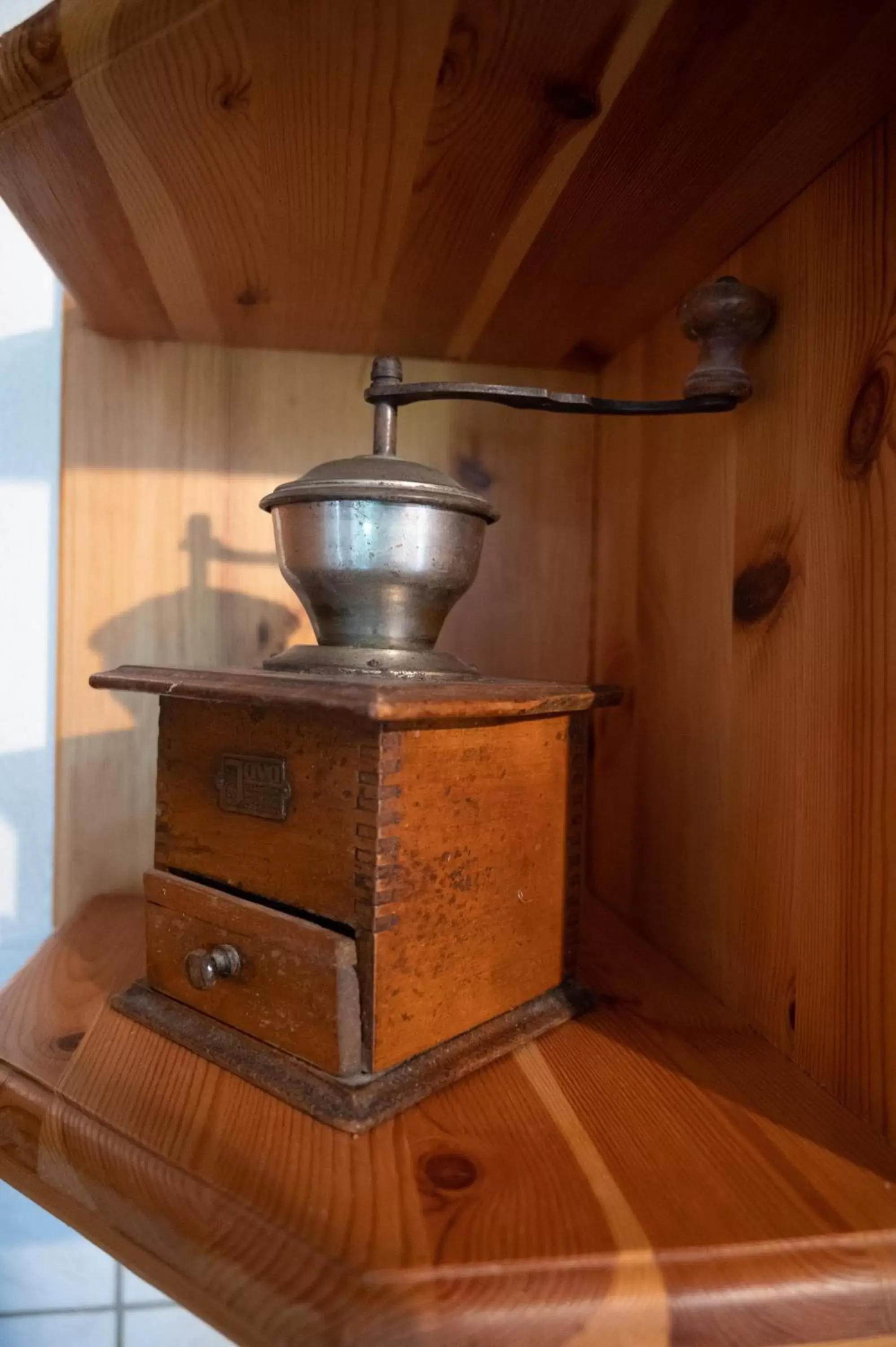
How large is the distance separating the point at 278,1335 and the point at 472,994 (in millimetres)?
273

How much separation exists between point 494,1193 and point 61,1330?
43.4 inches

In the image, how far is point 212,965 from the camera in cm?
62

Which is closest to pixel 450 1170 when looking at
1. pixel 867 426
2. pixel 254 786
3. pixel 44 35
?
pixel 254 786

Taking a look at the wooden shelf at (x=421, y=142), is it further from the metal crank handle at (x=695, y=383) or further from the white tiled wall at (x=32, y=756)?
the white tiled wall at (x=32, y=756)

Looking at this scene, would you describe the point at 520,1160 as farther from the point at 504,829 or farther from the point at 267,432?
the point at 267,432

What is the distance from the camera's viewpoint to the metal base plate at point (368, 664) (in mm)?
686

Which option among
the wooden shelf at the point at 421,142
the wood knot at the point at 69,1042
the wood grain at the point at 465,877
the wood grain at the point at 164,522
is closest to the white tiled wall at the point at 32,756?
the wood grain at the point at 164,522

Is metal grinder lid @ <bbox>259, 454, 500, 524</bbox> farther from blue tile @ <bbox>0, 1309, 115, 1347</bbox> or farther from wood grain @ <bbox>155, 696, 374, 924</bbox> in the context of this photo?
blue tile @ <bbox>0, 1309, 115, 1347</bbox>

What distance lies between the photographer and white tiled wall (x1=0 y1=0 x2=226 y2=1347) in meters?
1.15

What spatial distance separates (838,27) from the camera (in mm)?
521

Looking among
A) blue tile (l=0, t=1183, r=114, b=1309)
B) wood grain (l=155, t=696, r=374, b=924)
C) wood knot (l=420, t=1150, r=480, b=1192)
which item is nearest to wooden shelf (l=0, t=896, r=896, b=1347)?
wood knot (l=420, t=1150, r=480, b=1192)

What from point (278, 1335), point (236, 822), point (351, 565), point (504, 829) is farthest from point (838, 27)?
point (278, 1335)

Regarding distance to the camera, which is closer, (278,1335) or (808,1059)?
(278,1335)

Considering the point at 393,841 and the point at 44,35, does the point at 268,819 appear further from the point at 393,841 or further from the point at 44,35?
the point at 44,35
